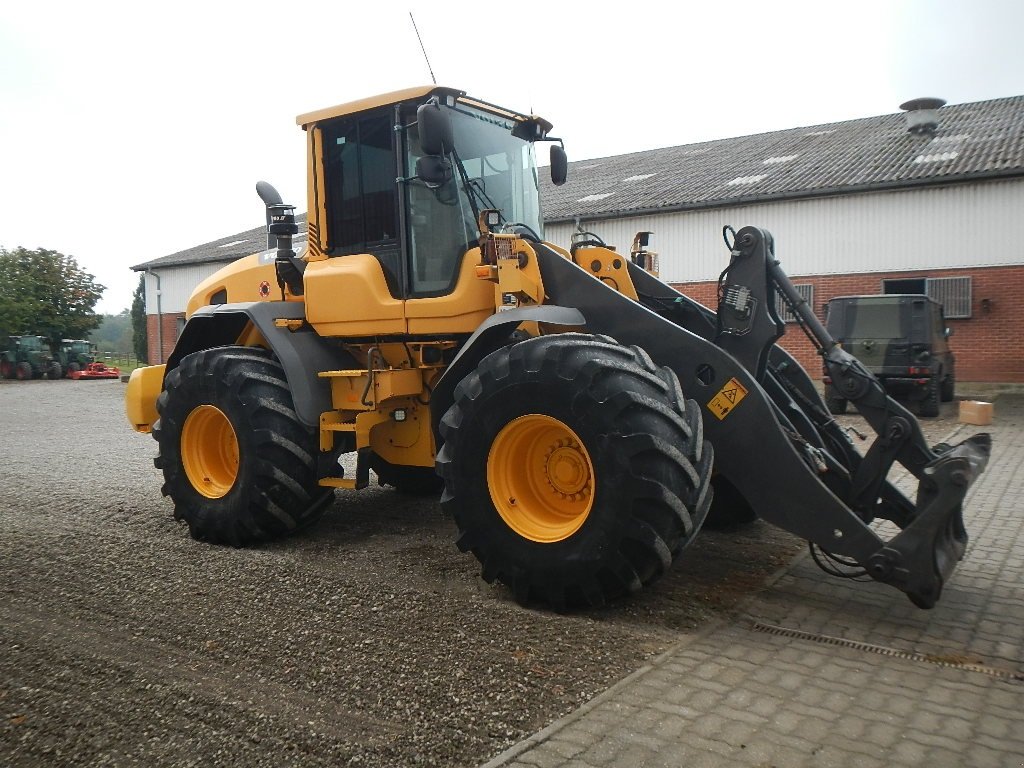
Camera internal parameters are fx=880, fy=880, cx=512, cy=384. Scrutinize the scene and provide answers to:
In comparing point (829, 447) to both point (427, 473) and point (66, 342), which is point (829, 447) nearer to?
point (427, 473)

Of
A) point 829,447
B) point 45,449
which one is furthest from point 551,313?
point 45,449

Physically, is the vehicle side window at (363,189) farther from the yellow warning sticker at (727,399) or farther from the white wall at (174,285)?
the white wall at (174,285)

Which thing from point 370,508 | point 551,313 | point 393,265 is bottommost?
point 370,508

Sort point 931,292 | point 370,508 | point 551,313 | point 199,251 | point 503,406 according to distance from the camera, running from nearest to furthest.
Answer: point 503,406, point 551,313, point 370,508, point 931,292, point 199,251

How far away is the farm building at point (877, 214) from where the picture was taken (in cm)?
1866

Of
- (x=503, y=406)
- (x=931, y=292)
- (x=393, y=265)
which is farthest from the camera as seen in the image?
(x=931, y=292)

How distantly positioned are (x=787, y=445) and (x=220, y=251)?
30.2m

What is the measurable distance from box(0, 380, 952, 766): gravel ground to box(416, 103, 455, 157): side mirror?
261cm

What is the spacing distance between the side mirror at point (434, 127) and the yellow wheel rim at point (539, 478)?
1.80 meters

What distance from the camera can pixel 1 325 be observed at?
38.8 meters

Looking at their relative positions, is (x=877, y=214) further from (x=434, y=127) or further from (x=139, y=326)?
(x=139, y=326)

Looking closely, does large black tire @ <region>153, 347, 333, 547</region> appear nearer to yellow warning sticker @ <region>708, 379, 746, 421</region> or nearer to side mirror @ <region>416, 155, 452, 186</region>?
side mirror @ <region>416, 155, 452, 186</region>

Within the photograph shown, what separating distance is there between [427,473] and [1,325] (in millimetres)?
37963

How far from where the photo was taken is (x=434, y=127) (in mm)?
5207
